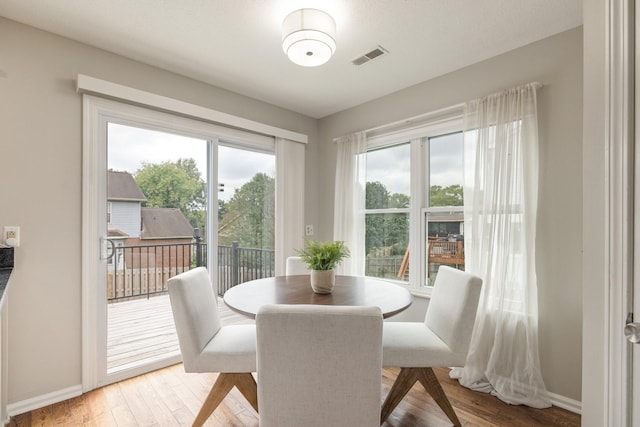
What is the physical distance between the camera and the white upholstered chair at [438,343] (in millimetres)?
1715

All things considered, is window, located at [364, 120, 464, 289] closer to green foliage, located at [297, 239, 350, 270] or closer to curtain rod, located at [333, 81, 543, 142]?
curtain rod, located at [333, 81, 543, 142]

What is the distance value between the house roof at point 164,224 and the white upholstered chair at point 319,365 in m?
1.89

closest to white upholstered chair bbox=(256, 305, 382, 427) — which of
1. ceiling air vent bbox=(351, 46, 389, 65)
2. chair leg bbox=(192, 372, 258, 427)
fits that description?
chair leg bbox=(192, 372, 258, 427)

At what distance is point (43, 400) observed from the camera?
6.55ft

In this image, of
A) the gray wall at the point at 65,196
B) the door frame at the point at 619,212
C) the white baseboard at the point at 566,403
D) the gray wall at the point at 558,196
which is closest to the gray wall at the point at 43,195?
the gray wall at the point at 65,196

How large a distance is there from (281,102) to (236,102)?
50cm

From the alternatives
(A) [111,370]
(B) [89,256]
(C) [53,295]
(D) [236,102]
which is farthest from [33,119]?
(A) [111,370]

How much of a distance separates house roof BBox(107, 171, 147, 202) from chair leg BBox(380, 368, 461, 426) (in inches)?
91.7

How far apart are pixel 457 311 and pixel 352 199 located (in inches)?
68.2

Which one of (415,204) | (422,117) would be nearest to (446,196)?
(415,204)

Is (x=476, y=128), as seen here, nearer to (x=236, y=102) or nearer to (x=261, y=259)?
(x=236, y=102)

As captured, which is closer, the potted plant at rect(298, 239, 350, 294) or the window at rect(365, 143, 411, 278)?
the potted plant at rect(298, 239, 350, 294)

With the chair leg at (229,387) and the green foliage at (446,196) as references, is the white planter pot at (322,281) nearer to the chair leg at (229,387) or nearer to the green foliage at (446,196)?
the chair leg at (229,387)

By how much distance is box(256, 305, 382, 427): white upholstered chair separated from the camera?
3.64 ft
